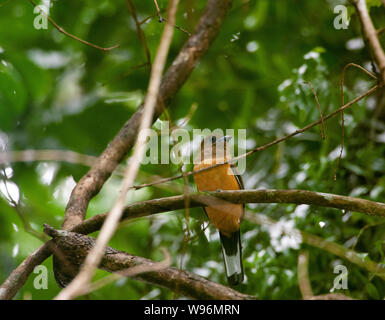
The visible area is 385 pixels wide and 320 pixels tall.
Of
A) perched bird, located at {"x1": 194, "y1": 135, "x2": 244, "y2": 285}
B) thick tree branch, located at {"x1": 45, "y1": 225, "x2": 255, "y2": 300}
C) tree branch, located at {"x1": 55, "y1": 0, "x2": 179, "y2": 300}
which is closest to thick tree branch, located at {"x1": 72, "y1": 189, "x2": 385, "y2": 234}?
thick tree branch, located at {"x1": 45, "y1": 225, "x2": 255, "y2": 300}

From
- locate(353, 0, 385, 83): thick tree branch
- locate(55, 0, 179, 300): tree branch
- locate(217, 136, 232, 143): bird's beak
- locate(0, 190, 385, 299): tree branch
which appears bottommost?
locate(55, 0, 179, 300): tree branch

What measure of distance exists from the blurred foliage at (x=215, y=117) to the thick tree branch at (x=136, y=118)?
0.28 metres

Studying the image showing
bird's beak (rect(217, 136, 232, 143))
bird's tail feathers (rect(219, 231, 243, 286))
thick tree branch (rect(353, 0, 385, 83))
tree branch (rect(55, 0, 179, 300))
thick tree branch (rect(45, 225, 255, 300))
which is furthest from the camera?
bird's beak (rect(217, 136, 232, 143))

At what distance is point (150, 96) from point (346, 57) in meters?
4.38

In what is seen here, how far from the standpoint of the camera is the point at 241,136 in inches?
198

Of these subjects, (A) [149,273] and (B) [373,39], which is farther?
(A) [149,273]

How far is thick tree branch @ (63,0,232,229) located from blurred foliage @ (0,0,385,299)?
0.91ft

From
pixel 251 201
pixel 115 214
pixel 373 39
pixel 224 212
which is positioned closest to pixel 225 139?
pixel 224 212

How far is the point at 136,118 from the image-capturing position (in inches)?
150

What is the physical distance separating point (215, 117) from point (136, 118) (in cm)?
153

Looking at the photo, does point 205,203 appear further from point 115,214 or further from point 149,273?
point 115,214

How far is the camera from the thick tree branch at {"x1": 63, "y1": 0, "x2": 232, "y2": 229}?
3.30 metres

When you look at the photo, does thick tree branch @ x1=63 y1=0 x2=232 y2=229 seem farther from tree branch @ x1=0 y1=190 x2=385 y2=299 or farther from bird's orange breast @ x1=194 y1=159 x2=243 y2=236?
bird's orange breast @ x1=194 y1=159 x2=243 y2=236
